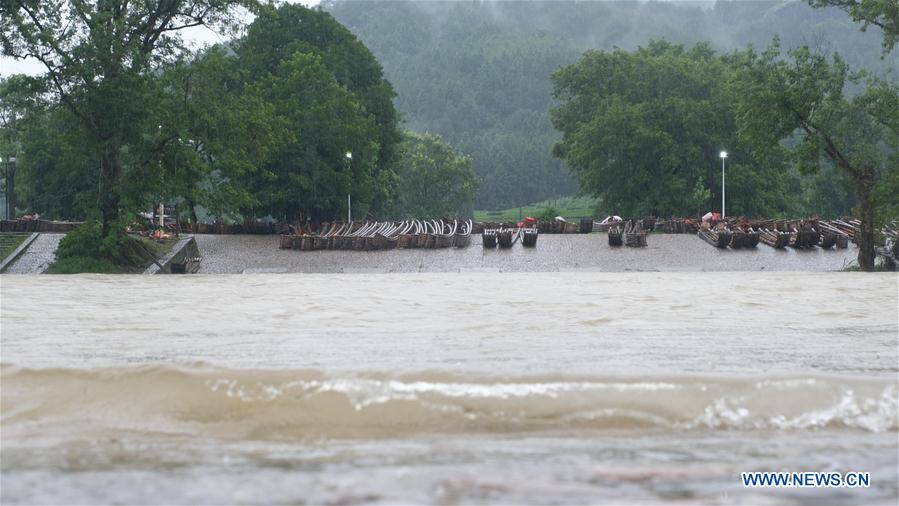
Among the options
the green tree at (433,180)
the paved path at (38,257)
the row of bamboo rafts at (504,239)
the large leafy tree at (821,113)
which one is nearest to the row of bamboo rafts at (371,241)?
the row of bamboo rafts at (504,239)

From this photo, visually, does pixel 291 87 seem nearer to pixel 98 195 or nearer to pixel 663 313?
pixel 98 195

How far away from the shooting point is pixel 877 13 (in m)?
32.7

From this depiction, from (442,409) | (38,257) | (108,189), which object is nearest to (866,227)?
(108,189)

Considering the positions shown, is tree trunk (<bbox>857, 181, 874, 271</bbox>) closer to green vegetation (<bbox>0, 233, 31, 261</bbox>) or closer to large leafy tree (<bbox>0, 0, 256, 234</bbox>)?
large leafy tree (<bbox>0, 0, 256, 234</bbox>)

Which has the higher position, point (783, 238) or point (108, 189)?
point (108, 189)

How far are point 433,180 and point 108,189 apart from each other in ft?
310

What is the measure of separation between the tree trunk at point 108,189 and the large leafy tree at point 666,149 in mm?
41566

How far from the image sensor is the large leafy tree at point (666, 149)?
70500mm

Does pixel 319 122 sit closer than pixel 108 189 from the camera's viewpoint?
No

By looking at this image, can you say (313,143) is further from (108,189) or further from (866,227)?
(866,227)

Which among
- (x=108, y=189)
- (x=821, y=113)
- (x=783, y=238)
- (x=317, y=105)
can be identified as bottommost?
(x=783, y=238)

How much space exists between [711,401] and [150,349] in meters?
5.48

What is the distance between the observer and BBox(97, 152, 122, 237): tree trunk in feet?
113

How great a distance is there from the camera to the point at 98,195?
114 ft
